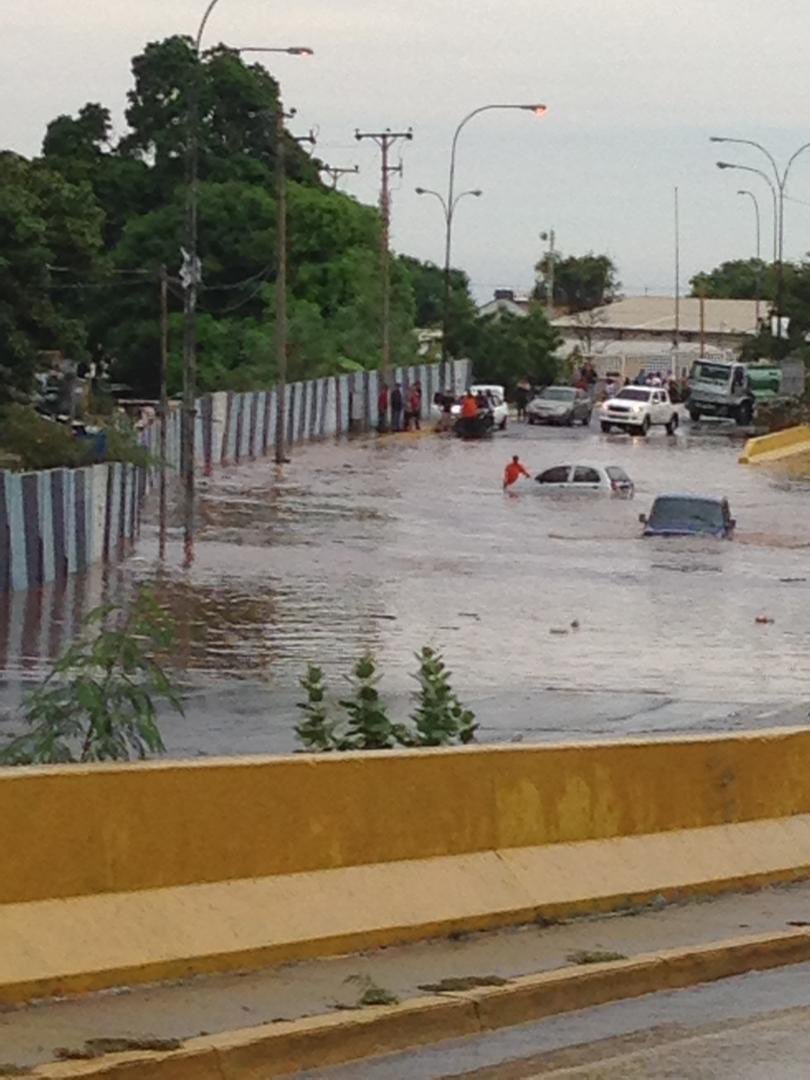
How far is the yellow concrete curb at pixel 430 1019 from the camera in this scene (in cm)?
866

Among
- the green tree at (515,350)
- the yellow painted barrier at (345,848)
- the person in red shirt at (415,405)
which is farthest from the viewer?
the green tree at (515,350)

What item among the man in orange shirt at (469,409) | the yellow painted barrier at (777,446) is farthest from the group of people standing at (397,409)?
the yellow painted barrier at (777,446)

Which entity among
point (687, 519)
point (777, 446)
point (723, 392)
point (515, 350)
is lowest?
point (777, 446)

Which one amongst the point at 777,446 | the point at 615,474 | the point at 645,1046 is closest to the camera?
the point at 645,1046

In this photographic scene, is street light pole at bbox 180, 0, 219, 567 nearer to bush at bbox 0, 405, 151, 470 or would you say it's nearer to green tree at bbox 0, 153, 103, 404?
bush at bbox 0, 405, 151, 470

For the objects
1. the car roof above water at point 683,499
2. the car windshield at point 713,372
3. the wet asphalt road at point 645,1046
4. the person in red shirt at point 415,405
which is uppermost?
the car windshield at point 713,372

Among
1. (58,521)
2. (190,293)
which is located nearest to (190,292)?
(190,293)

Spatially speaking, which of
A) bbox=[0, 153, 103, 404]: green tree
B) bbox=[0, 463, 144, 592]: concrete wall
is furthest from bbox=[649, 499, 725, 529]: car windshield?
bbox=[0, 153, 103, 404]: green tree

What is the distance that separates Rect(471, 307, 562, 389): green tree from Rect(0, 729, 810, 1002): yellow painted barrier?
9614cm

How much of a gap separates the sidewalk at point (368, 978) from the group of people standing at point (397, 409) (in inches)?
2881

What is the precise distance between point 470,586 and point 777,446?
42.3 metres

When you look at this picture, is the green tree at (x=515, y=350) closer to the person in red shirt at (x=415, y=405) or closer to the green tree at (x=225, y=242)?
the green tree at (x=225, y=242)

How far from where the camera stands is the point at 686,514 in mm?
52781

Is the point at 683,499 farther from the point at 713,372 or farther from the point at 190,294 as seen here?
the point at 713,372
